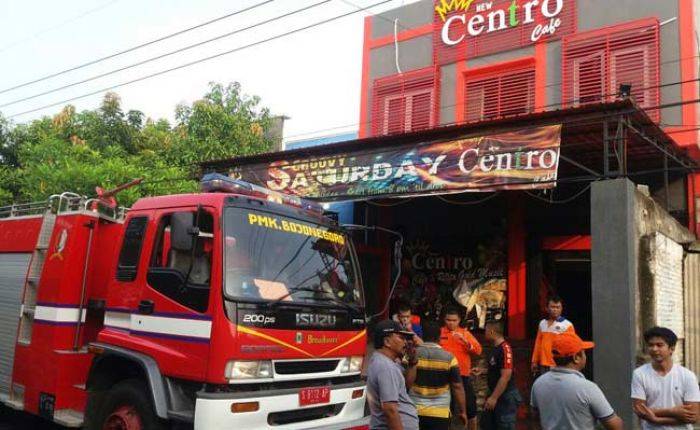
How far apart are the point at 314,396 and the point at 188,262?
A: 1607mm

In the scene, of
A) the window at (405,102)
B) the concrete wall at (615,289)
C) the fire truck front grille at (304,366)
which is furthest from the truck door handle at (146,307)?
the window at (405,102)

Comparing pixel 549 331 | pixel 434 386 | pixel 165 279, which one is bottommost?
pixel 434 386

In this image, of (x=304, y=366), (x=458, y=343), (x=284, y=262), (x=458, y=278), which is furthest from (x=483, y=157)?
(x=304, y=366)

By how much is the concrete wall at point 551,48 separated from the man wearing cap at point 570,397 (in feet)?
28.5

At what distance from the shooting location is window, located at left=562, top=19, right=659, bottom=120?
11.2m

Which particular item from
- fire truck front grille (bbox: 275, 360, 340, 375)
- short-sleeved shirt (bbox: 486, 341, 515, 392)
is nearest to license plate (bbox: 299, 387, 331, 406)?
fire truck front grille (bbox: 275, 360, 340, 375)

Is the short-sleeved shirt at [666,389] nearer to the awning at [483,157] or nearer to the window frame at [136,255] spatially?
the awning at [483,157]

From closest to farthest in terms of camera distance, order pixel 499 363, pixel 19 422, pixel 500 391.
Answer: pixel 500 391
pixel 499 363
pixel 19 422

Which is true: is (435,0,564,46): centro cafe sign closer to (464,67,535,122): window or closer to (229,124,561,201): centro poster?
(464,67,535,122): window

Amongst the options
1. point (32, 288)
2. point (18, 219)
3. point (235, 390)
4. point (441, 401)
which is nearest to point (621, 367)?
point (441, 401)

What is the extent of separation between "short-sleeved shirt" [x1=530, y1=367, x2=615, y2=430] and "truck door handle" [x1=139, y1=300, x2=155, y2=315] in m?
3.39

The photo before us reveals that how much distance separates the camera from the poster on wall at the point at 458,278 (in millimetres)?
11414

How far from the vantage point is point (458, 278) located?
39.1ft

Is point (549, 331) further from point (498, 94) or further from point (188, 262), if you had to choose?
point (498, 94)
